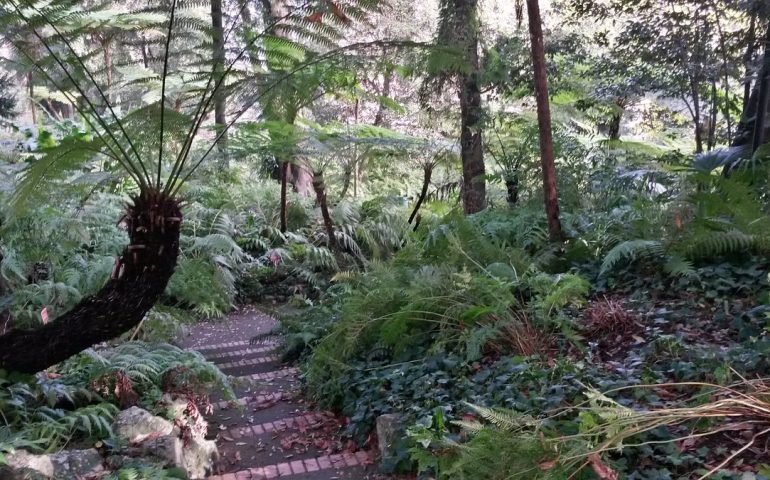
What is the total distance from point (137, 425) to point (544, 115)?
297 cm

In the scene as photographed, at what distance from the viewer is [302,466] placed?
2.88m

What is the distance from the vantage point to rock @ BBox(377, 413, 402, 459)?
2711 millimetres

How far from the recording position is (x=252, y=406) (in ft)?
12.8

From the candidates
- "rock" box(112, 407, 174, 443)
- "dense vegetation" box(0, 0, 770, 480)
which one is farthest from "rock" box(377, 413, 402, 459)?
"rock" box(112, 407, 174, 443)

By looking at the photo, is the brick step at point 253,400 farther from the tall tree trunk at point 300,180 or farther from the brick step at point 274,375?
the tall tree trunk at point 300,180

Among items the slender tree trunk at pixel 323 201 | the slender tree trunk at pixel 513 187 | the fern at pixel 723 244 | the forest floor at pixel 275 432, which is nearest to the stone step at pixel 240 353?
the forest floor at pixel 275 432

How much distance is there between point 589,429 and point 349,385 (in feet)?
6.03

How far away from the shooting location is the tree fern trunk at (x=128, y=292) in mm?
2590

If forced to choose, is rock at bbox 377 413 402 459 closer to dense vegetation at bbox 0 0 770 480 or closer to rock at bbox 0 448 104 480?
dense vegetation at bbox 0 0 770 480

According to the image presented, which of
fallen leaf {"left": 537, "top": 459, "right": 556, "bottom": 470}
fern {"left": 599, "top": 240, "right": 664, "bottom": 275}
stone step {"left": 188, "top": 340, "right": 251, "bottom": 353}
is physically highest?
fern {"left": 599, "top": 240, "right": 664, "bottom": 275}

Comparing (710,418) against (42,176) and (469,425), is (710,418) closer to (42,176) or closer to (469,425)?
(469,425)

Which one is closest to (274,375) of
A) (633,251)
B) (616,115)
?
(633,251)

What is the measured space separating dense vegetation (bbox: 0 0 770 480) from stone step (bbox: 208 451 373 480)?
0.47 ft

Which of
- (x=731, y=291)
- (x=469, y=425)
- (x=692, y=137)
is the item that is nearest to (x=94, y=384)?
(x=469, y=425)
